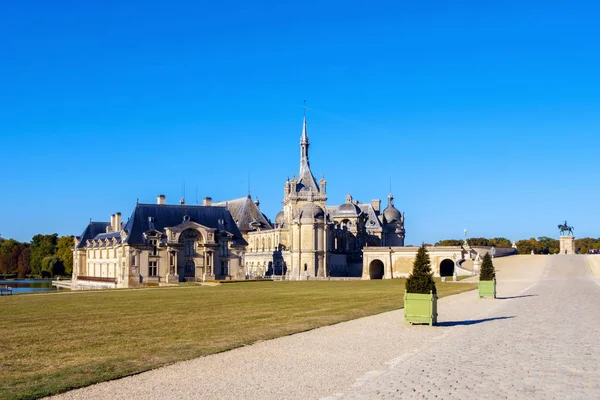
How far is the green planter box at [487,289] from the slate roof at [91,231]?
6852 centimetres

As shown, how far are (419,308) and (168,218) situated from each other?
182ft

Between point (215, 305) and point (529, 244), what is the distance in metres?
133

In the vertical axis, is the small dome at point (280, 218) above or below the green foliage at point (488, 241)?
above

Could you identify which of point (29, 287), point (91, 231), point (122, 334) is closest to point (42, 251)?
point (91, 231)

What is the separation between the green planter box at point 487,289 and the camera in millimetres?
33569

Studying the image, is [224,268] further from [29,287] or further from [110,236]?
[29,287]

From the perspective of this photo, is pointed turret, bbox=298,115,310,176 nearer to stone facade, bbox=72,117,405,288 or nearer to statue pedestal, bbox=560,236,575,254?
stone facade, bbox=72,117,405,288

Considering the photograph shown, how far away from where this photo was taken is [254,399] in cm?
972

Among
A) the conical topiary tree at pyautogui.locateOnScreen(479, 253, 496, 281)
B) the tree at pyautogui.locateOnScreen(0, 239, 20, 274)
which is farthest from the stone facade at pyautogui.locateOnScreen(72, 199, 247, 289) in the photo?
the tree at pyautogui.locateOnScreen(0, 239, 20, 274)

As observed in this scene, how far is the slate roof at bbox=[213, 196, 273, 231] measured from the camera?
10119cm

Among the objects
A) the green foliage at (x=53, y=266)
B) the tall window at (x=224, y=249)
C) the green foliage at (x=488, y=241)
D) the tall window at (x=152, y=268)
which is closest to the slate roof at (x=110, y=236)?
the tall window at (x=152, y=268)

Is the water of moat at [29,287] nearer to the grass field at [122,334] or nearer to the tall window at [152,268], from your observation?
the tall window at [152,268]

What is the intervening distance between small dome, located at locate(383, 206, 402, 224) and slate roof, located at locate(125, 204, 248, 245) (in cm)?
4515

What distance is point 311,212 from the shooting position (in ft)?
285
